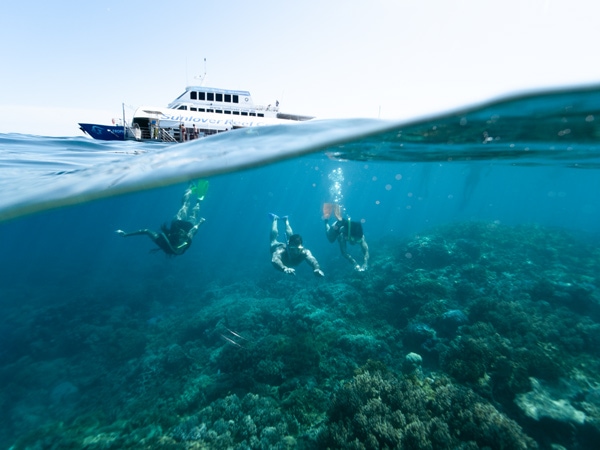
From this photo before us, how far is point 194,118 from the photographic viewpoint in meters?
21.5

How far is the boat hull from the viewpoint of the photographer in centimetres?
1563

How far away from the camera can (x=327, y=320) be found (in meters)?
12.7

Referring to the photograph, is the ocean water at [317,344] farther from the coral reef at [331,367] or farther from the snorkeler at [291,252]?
the snorkeler at [291,252]

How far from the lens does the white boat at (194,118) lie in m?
16.1

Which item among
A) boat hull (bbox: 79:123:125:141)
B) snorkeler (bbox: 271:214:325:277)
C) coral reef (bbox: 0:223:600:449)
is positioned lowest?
coral reef (bbox: 0:223:600:449)

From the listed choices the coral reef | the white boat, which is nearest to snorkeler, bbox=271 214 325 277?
the coral reef

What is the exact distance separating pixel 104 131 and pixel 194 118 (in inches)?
269

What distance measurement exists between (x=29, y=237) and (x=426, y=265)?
189615 mm

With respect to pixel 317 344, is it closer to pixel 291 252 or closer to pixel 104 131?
pixel 291 252

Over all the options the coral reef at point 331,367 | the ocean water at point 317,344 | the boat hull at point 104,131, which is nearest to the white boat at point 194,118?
the boat hull at point 104,131

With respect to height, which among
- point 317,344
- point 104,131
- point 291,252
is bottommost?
point 317,344

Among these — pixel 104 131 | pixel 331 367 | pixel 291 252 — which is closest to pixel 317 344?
pixel 331 367

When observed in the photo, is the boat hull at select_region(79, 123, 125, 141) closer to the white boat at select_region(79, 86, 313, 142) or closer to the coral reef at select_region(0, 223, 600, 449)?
the white boat at select_region(79, 86, 313, 142)

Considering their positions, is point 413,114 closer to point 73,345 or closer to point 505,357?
point 505,357
